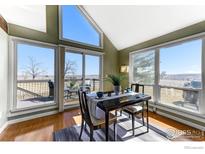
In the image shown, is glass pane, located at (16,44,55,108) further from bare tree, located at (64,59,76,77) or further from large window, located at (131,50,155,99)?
large window, located at (131,50,155,99)

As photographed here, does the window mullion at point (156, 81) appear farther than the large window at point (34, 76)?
Yes

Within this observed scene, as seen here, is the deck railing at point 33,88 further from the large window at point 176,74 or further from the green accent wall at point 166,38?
the large window at point 176,74

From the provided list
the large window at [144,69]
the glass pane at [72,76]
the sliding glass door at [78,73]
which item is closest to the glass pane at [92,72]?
the sliding glass door at [78,73]

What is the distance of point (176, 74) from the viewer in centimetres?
282

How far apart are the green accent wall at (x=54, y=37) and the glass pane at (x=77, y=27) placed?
0.77 feet

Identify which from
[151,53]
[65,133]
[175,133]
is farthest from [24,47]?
[175,133]

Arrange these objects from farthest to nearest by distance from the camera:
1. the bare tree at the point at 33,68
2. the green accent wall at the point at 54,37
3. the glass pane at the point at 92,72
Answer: the glass pane at the point at 92,72
the bare tree at the point at 33,68
the green accent wall at the point at 54,37

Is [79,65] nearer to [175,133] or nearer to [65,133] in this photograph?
[65,133]

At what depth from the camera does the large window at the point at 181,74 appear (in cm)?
243

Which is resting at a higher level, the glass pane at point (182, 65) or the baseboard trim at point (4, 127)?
the glass pane at point (182, 65)

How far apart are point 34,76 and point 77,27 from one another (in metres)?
2.08

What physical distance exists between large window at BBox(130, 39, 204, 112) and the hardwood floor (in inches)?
20.6

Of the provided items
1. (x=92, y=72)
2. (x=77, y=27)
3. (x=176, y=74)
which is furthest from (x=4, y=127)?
(x=176, y=74)

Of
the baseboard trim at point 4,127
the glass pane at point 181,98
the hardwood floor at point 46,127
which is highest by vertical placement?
the glass pane at point 181,98
